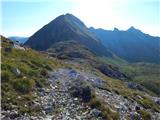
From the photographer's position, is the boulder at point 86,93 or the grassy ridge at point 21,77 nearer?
the grassy ridge at point 21,77

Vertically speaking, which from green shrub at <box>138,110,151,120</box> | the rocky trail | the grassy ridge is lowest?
green shrub at <box>138,110,151,120</box>

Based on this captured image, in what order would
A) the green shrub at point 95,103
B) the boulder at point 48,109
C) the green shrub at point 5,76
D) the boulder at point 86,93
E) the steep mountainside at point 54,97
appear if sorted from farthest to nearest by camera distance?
the green shrub at point 5,76, the boulder at point 86,93, the green shrub at point 95,103, the boulder at point 48,109, the steep mountainside at point 54,97

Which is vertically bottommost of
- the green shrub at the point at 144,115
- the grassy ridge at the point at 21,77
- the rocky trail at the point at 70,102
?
the green shrub at the point at 144,115

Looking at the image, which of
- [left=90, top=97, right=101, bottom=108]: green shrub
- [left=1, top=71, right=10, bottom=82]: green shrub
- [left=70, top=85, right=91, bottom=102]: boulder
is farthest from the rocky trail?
[left=1, top=71, right=10, bottom=82]: green shrub

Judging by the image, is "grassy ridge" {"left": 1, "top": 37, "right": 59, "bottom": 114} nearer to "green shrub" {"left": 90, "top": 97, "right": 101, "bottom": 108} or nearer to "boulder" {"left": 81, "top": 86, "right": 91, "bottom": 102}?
"boulder" {"left": 81, "top": 86, "right": 91, "bottom": 102}

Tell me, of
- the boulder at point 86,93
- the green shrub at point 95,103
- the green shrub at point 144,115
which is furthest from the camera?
the green shrub at point 144,115

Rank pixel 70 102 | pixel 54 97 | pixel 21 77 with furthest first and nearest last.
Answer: pixel 21 77 < pixel 54 97 < pixel 70 102

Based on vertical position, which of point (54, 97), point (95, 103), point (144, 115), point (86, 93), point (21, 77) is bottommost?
point (144, 115)

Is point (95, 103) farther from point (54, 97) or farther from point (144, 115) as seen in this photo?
point (144, 115)

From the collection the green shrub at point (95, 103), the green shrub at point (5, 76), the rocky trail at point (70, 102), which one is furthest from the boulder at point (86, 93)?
the green shrub at point (5, 76)

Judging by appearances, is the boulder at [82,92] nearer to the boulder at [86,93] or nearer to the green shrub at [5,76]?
the boulder at [86,93]

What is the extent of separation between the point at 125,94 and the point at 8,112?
828 inches

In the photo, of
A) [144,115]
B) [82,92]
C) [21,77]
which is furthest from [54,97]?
[144,115]

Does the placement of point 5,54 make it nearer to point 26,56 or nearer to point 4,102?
point 26,56
